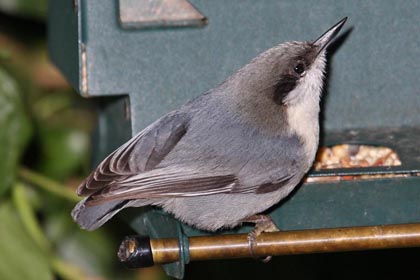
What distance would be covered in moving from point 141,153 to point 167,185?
0.23m

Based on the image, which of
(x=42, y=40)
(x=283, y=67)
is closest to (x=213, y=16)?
(x=283, y=67)

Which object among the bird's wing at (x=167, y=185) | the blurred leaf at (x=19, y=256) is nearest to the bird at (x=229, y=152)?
the bird's wing at (x=167, y=185)

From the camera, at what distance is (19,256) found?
5238 millimetres

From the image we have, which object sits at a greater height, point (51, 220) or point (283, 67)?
point (283, 67)

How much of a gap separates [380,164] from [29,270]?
1708mm

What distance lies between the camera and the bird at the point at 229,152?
14.7 feet

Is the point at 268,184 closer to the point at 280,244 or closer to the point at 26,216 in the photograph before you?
the point at 280,244

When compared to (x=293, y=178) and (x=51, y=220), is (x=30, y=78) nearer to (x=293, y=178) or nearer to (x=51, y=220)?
(x=51, y=220)

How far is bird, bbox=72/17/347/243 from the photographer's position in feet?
14.7

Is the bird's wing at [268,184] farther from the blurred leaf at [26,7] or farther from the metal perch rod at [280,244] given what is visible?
the blurred leaf at [26,7]

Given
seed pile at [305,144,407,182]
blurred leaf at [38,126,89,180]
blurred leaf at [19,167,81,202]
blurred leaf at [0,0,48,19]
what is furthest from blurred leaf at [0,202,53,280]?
seed pile at [305,144,407,182]

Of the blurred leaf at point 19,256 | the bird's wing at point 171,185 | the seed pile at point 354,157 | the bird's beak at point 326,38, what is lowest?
the blurred leaf at point 19,256

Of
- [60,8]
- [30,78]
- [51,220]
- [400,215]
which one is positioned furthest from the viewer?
[30,78]

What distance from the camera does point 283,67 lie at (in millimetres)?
4723
